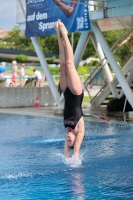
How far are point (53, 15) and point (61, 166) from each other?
10933mm

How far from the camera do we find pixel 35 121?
56.9 ft

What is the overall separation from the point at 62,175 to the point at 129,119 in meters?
9.08

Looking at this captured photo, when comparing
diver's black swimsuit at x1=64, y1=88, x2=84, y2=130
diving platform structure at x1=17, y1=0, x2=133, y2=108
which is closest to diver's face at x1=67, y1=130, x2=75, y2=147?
diver's black swimsuit at x1=64, y1=88, x2=84, y2=130

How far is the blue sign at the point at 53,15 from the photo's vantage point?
17.9 meters

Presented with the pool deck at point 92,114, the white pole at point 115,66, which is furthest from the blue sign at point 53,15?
the pool deck at point 92,114

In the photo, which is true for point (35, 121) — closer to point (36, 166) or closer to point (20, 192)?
point (36, 166)

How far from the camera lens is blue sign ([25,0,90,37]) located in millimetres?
17875

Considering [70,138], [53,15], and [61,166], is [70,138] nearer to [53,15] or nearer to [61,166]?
[61,166]

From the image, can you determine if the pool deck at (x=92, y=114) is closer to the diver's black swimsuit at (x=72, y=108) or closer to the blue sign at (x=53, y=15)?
the blue sign at (x=53, y=15)

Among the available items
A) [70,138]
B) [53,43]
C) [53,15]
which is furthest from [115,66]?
[53,43]

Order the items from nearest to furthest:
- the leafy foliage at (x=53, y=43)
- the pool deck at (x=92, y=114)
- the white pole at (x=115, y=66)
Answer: the white pole at (x=115, y=66) < the pool deck at (x=92, y=114) < the leafy foliage at (x=53, y=43)

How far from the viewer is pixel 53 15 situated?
757 inches

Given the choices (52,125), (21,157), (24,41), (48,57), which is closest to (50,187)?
(21,157)

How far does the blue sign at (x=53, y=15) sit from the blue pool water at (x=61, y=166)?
453 centimetres
